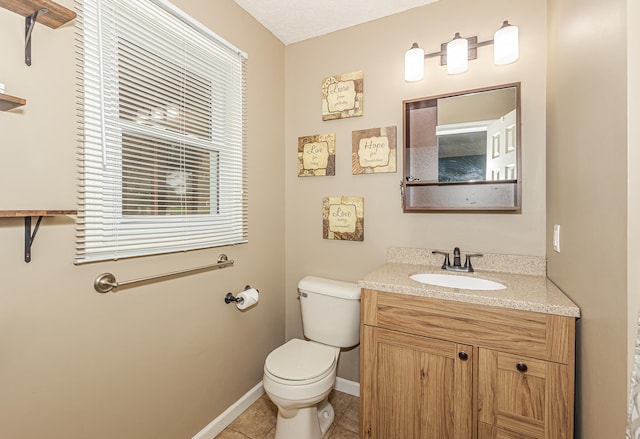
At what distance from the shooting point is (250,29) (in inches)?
74.2

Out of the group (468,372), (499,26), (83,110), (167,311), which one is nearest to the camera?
(83,110)

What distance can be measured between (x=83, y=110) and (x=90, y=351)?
89cm

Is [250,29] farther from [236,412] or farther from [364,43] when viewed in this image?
[236,412]

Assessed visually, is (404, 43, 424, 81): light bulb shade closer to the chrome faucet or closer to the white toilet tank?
the chrome faucet

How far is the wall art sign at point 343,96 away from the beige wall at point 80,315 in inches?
20.4

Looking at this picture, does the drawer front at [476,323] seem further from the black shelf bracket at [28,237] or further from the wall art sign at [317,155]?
the black shelf bracket at [28,237]

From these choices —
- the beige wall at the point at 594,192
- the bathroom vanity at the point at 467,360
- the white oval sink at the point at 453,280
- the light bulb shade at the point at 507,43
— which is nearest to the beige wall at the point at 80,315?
the bathroom vanity at the point at 467,360

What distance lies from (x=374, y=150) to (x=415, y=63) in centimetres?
53

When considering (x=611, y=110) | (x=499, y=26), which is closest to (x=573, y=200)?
(x=611, y=110)

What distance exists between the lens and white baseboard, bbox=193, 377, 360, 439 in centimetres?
163

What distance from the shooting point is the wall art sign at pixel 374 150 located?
1.88m

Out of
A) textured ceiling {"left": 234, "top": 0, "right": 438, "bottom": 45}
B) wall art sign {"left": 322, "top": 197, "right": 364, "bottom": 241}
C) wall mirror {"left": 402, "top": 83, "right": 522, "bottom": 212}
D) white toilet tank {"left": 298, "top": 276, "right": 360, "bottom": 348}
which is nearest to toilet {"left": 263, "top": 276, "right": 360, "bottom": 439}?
white toilet tank {"left": 298, "top": 276, "right": 360, "bottom": 348}

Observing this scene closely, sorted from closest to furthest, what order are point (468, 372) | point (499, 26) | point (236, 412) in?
1. point (468, 372)
2. point (499, 26)
3. point (236, 412)

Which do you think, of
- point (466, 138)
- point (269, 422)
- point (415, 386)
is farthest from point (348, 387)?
point (466, 138)
